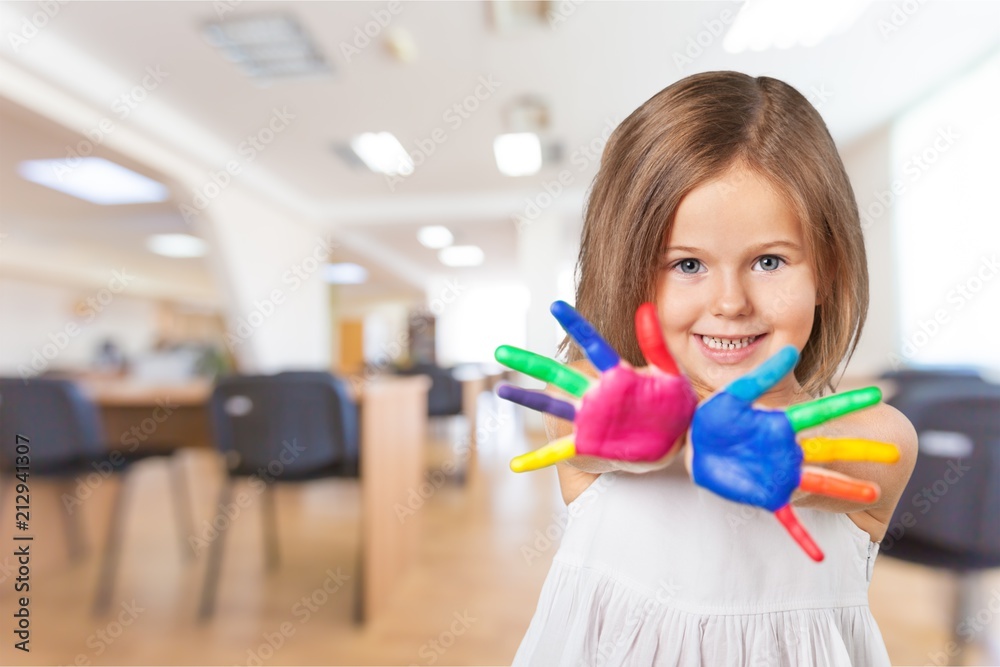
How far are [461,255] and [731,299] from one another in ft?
20.8

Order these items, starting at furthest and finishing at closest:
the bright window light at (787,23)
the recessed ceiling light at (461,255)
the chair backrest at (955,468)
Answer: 1. the recessed ceiling light at (461,255)
2. the chair backrest at (955,468)
3. the bright window light at (787,23)

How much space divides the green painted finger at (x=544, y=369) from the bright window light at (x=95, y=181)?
145 inches

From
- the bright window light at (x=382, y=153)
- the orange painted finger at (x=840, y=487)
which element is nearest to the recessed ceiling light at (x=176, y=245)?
the bright window light at (x=382, y=153)

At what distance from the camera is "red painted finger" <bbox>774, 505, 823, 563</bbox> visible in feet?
0.83

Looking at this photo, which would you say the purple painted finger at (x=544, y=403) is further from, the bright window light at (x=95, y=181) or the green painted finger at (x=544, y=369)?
the bright window light at (x=95, y=181)

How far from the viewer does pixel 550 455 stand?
29 cm

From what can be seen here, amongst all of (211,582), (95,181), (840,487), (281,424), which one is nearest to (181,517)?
(211,582)

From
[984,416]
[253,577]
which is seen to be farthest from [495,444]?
[984,416]

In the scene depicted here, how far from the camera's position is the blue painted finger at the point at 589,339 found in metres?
0.28

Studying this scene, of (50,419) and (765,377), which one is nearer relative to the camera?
(765,377)

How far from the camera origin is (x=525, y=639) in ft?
1.47

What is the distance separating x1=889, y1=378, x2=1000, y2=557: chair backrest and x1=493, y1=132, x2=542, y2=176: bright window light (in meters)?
2.07

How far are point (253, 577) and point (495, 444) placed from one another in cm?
247

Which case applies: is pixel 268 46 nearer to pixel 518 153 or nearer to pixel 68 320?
pixel 518 153
